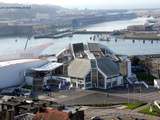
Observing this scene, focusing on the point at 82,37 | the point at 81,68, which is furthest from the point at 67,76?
the point at 82,37

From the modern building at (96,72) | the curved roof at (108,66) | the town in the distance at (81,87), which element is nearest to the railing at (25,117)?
the town in the distance at (81,87)

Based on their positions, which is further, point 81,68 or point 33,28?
point 33,28

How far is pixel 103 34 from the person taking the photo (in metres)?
30.1

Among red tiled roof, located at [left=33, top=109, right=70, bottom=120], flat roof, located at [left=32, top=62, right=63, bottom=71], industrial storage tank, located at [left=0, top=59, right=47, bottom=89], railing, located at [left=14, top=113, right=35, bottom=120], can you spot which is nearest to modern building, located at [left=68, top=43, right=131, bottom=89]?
flat roof, located at [left=32, top=62, right=63, bottom=71]

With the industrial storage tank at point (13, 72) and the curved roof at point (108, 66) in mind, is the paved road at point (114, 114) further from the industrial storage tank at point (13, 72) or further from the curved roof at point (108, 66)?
the industrial storage tank at point (13, 72)

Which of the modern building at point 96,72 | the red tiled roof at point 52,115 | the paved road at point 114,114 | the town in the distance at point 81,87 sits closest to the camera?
the red tiled roof at point 52,115

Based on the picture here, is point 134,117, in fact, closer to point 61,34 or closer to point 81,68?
point 81,68

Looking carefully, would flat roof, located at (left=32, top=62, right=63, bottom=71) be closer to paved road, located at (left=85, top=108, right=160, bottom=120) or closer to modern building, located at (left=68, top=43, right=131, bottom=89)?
modern building, located at (left=68, top=43, right=131, bottom=89)

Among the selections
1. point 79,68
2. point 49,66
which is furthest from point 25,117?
point 49,66

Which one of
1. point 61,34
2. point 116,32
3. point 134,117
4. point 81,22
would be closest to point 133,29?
point 116,32

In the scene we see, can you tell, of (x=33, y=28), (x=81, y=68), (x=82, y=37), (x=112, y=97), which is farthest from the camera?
(x=33, y=28)

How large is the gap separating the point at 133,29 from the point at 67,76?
64.7 feet

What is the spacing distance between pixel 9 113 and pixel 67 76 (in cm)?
463

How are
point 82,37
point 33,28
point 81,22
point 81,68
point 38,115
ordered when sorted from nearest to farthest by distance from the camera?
point 38,115 → point 81,68 → point 82,37 → point 33,28 → point 81,22
